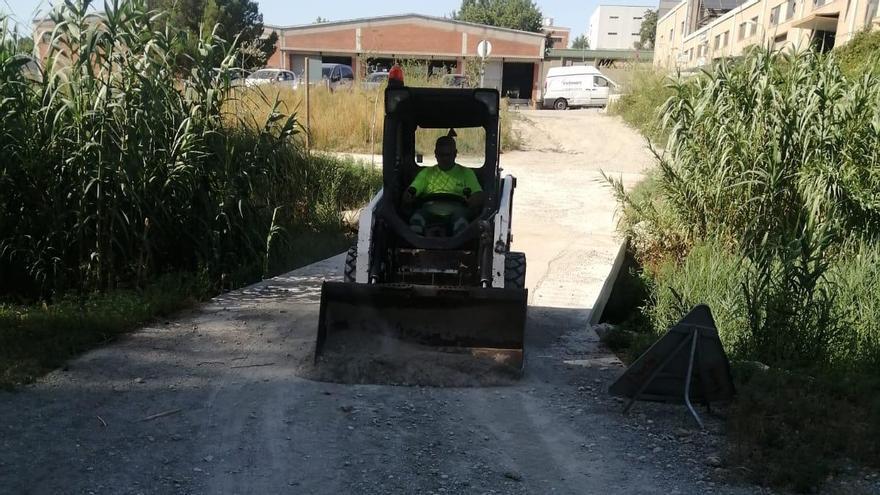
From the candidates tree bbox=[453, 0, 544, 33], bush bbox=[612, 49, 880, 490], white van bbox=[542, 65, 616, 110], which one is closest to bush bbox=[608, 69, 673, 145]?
white van bbox=[542, 65, 616, 110]

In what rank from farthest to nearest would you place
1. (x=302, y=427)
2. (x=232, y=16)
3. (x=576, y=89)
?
1. (x=232, y=16)
2. (x=576, y=89)
3. (x=302, y=427)

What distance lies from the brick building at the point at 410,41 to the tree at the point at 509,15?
75.0 feet

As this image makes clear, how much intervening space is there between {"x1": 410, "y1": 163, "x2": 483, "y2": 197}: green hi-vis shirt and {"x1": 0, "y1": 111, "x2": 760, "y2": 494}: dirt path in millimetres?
1420

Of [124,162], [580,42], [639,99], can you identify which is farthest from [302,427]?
[580,42]

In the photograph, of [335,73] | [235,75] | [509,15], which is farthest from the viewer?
[509,15]

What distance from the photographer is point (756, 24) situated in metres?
31.0

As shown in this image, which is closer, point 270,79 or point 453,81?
point 270,79

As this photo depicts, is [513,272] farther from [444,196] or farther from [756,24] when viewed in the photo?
[756,24]

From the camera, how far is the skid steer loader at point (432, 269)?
5.43m

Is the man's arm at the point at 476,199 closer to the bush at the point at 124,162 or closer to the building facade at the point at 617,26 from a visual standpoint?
the bush at the point at 124,162

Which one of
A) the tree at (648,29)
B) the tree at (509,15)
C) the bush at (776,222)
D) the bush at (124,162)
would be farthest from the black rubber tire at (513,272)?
the tree at (648,29)

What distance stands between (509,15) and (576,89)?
120ft

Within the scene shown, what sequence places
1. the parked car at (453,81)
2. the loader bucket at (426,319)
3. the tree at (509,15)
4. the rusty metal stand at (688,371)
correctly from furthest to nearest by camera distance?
the tree at (509,15) → the parked car at (453,81) → the loader bucket at (426,319) → the rusty metal stand at (688,371)

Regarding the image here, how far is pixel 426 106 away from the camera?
21.7 feet
